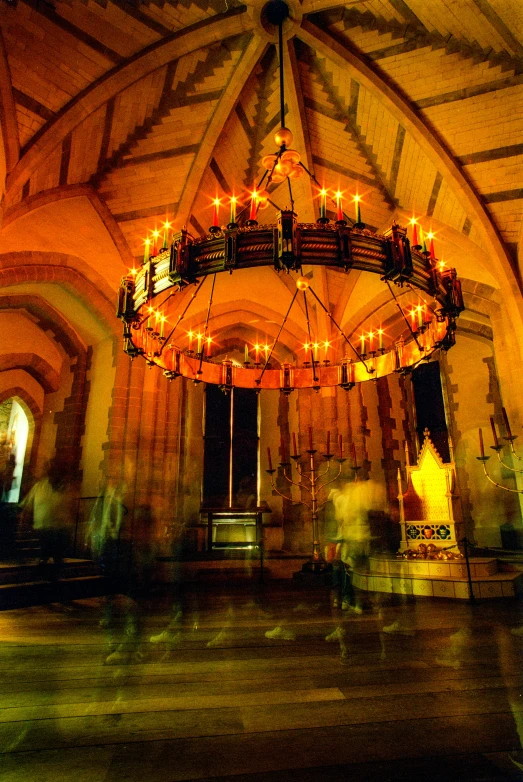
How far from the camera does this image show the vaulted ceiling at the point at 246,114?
6.11 metres

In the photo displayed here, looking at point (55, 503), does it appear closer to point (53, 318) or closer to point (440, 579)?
point (53, 318)

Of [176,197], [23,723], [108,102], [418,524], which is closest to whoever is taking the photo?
[23,723]

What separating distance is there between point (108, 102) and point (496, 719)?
858 centimetres

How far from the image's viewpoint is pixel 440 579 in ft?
19.3

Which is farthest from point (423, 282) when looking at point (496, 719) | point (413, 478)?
point (413, 478)

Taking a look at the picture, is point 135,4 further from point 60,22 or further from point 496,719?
point 496,719

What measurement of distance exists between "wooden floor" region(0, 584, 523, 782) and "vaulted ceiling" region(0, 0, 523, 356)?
630 centimetres

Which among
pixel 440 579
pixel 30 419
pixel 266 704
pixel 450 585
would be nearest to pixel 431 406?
pixel 440 579

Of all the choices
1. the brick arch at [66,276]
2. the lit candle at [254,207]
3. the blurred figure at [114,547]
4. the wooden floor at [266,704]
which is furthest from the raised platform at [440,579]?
the brick arch at [66,276]

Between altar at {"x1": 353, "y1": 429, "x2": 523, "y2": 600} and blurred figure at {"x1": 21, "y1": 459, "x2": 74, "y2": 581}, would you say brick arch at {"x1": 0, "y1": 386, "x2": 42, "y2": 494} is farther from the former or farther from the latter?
altar at {"x1": 353, "y1": 429, "x2": 523, "y2": 600}

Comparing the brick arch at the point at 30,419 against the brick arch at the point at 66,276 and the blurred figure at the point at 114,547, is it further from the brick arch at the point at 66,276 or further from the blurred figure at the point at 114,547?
the brick arch at the point at 66,276

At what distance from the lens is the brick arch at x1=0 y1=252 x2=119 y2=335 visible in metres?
7.27

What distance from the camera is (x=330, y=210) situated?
9.04 metres

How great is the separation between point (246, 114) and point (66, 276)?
4.42m
